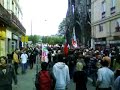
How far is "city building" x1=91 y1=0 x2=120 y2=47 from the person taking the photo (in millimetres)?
34281

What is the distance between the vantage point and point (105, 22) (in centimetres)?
3891

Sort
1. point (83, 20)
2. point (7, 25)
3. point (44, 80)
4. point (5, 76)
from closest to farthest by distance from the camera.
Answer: point (44, 80)
point (5, 76)
point (7, 25)
point (83, 20)

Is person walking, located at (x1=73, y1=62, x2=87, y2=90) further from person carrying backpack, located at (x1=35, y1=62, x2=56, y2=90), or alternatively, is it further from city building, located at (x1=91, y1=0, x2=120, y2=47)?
city building, located at (x1=91, y1=0, x2=120, y2=47)

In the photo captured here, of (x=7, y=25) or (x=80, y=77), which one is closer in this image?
(x=80, y=77)

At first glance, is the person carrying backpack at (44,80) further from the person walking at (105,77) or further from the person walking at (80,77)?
the person walking at (105,77)

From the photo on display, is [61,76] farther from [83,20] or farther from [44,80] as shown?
[83,20]

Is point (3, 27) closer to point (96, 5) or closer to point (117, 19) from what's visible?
point (117, 19)

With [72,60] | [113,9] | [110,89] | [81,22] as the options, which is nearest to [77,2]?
[81,22]

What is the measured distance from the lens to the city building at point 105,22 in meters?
34.3

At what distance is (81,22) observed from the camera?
177ft

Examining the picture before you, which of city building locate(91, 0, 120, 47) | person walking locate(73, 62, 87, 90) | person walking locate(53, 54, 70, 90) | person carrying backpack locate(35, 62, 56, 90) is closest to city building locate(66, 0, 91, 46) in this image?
city building locate(91, 0, 120, 47)

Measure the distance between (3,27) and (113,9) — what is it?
10234 mm

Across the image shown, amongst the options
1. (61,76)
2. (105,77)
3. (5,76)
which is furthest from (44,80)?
(105,77)

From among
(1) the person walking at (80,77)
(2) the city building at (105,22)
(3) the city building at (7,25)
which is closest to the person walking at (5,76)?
(1) the person walking at (80,77)
